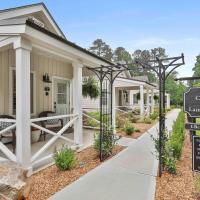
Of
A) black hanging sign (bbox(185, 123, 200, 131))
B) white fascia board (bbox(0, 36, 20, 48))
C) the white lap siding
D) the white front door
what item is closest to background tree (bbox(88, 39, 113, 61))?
the white front door

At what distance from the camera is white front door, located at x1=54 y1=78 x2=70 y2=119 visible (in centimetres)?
972

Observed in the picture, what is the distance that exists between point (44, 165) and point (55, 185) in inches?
52.2

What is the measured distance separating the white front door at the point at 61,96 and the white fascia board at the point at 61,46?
254cm

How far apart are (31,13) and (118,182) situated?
753 cm

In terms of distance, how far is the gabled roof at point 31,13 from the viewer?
8.15 m

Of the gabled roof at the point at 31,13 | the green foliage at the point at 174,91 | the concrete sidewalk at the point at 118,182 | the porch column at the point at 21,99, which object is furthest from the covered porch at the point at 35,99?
the green foliage at the point at 174,91

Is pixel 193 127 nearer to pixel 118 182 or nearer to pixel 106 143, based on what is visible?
pixel 118 182

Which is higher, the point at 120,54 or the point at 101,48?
the point at 101,48

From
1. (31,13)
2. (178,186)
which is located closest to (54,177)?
(178,186)

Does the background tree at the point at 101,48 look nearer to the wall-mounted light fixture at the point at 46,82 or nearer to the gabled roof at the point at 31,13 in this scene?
the gabled roof at the point at 31,13

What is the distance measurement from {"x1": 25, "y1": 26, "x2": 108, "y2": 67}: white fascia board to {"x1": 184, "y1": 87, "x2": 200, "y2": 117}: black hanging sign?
3.30 meters

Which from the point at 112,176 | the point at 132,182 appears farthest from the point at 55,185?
the point at 132,182

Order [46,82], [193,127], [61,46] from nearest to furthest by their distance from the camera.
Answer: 1. [193,127]
2. [61,46]
3. [46,82]

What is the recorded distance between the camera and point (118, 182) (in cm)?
449
